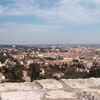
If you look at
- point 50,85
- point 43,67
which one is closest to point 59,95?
point 50,85

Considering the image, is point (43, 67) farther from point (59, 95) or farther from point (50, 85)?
point (59, 95)

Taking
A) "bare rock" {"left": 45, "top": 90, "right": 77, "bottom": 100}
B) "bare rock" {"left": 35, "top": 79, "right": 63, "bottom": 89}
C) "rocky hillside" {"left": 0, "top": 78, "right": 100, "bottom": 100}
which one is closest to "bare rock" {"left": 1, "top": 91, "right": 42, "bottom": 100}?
"rocky hillside" {"left": 0, "top": 78, "right": 100, "bottom": 100}

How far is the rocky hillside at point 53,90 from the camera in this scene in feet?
5.96

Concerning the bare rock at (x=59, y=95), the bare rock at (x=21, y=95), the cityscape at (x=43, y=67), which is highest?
the bare rock at (x=21, y=95)

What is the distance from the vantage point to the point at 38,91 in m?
1.99

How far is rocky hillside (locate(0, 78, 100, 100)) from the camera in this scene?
182 cm

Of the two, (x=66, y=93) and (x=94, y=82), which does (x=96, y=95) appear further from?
(x=94, y=82)

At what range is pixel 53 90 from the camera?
205 centimetres

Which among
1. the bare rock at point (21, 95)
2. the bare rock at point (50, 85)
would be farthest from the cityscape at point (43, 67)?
the bare rock at point (21, 95)

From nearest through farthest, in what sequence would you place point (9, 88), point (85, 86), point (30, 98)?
point (30, 98)
point (9, 88)
point (85, 86)

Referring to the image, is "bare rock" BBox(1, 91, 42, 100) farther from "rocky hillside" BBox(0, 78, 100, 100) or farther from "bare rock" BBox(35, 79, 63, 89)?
"bare rock" BBox(35, 79, 63, 89)

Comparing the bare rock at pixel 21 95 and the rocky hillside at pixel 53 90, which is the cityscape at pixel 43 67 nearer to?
the rocky hillside at pixel 53 90

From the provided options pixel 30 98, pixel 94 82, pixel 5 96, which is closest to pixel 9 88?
pixel 5 96

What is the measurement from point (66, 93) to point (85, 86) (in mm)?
422
